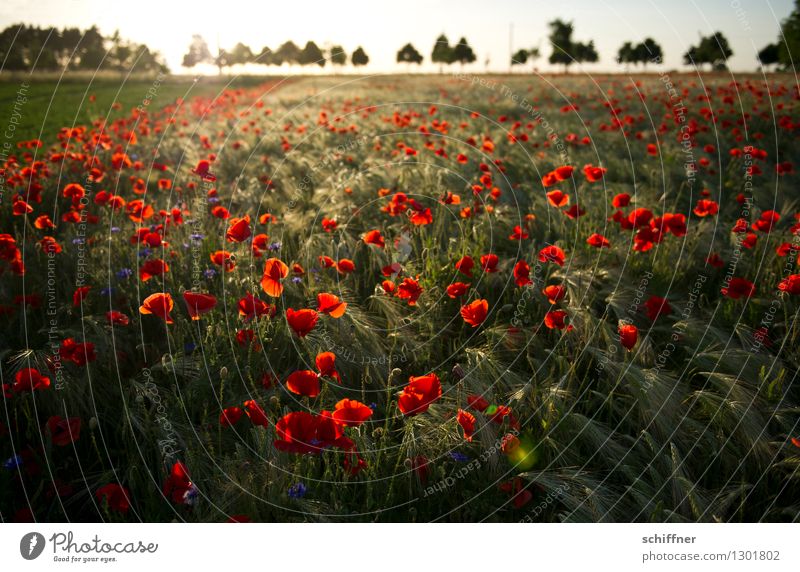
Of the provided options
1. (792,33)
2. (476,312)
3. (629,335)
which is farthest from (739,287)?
(792,33)

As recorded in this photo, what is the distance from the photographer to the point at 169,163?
653 cm

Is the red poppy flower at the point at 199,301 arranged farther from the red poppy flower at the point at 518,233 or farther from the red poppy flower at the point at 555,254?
the red poppy flower at the point at 518,233

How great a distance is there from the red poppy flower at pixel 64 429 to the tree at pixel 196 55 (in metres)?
2.15

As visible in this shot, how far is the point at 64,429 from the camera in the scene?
6.56 ft

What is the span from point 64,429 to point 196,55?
2696 millimetres

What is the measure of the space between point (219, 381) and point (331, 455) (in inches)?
26.3

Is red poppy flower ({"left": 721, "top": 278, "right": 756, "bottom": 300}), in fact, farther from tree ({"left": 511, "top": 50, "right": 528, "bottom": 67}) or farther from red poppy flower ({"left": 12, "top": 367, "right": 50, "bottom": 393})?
red poppy flower ({"left": 12, "top": 367, "right": 50, "bottom": 393})

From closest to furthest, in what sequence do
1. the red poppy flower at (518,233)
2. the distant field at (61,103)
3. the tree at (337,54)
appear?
1. the red poppy flower at (518,233)
2. the tree at (337,54)
3. the distant field at (61,103)

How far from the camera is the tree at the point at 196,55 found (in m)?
3.40

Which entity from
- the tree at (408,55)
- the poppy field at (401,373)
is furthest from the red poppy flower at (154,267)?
the tree at (408,55)

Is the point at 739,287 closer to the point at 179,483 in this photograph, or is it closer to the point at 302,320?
the point at 302,320

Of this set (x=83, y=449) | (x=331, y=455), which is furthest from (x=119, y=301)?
(x=331, y=455)

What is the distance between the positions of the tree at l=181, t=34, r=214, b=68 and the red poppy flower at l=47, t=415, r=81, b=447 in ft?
7.04

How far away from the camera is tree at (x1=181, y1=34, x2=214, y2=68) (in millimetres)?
3404
